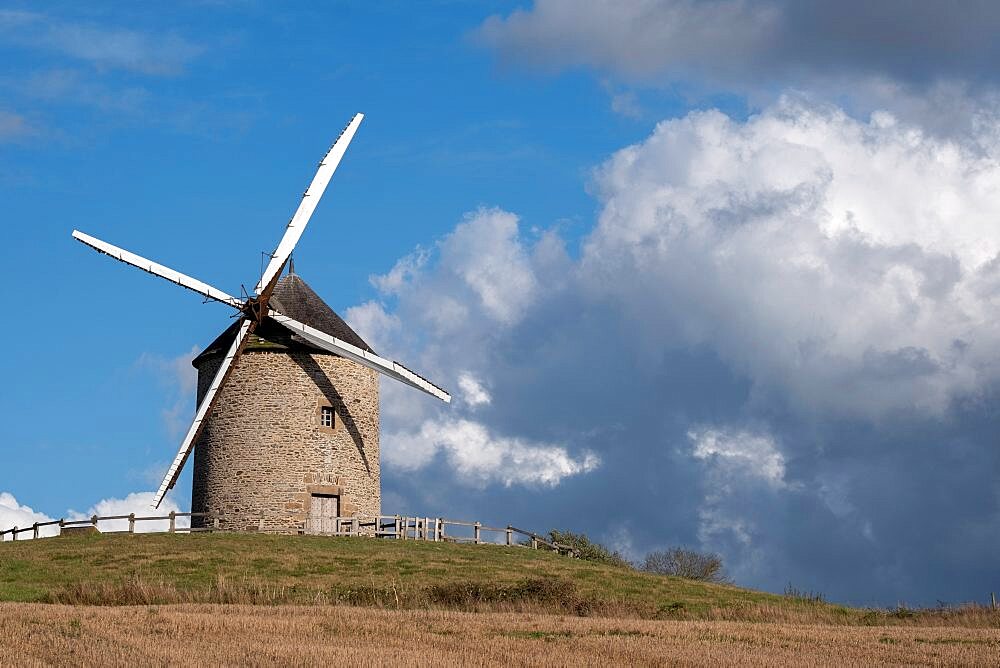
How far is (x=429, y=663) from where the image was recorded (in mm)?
19422

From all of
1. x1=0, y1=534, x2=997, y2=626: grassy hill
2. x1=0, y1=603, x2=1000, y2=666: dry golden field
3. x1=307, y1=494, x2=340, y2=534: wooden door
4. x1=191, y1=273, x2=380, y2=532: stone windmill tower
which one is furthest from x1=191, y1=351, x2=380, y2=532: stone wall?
x1=0, y1=603, x2=1000, y2=666: dry golden field

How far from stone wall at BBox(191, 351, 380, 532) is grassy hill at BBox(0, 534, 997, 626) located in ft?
7.10

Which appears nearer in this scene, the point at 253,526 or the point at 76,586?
the point at 76,586

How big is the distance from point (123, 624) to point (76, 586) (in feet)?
24.1

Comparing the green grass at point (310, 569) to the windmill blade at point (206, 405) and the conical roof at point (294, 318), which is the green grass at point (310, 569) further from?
the conical roof at point (294, 318)

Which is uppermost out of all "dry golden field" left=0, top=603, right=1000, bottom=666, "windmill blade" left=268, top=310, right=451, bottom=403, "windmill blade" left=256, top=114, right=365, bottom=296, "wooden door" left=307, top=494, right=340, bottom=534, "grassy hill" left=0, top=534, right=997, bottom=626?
"windmill blade" left=256, top=114, right=365, bottom=296

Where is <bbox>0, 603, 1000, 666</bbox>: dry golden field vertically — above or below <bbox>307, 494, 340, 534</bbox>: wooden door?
below

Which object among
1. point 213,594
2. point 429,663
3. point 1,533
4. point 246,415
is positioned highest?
point 246,415

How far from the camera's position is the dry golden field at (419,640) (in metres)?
19.8

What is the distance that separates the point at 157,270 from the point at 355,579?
15545 mm

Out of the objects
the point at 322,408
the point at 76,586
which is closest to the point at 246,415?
the point at 322,408

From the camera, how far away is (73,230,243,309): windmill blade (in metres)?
43.9

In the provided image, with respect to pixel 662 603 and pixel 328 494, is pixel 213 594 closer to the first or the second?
pixel 662 603

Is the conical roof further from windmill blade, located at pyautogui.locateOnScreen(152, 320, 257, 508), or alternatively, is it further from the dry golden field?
the dry golden field
